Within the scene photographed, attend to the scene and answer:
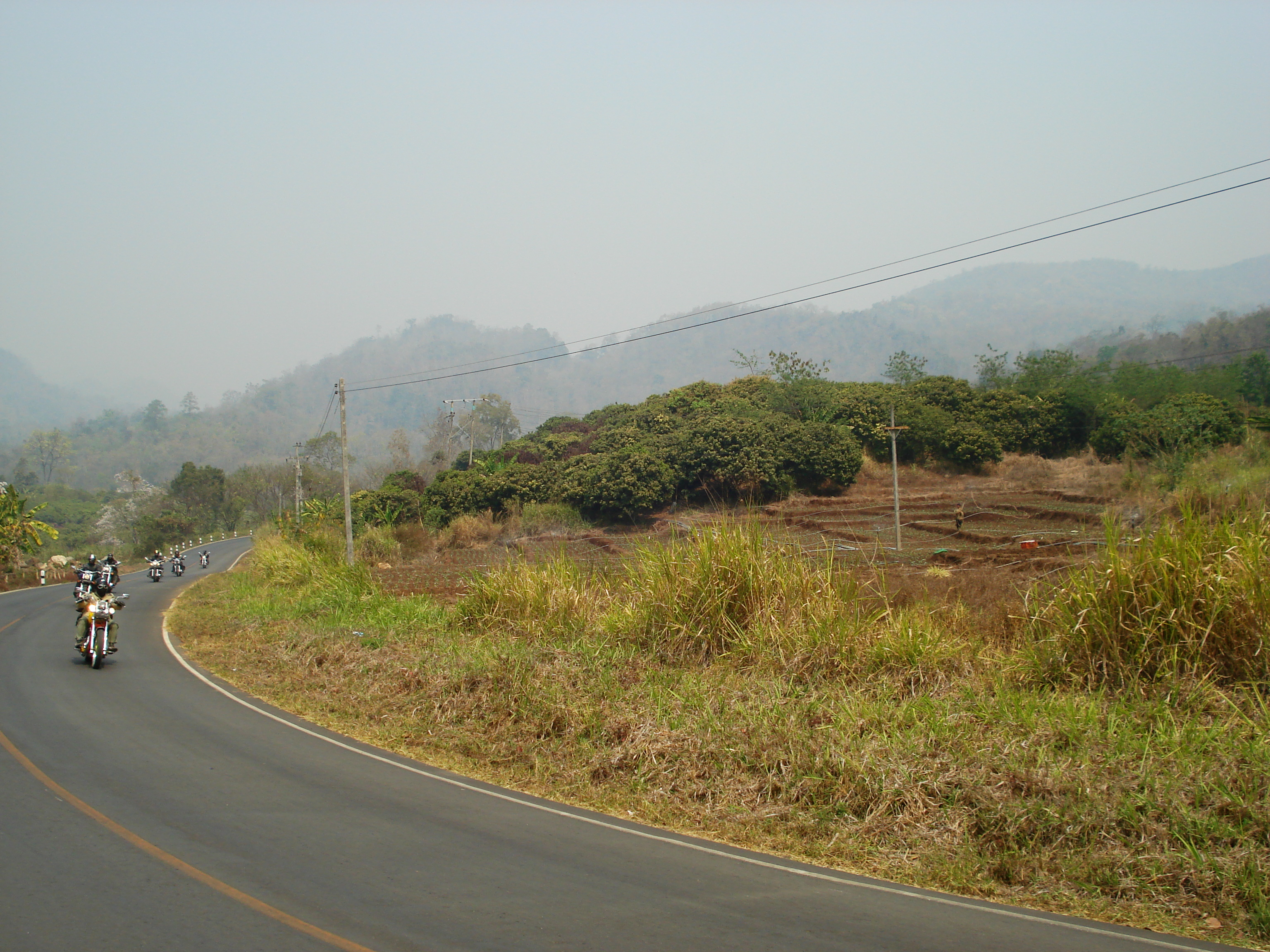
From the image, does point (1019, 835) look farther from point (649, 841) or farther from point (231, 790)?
point (231, 790)

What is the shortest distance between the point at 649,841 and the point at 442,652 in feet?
22.3

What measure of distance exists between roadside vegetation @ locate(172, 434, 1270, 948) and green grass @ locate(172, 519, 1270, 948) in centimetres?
3

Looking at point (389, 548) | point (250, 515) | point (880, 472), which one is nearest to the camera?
point (389, 548)

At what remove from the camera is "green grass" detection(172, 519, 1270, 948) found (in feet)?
19.4

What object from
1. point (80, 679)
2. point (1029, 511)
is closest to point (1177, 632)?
point (80, 679)

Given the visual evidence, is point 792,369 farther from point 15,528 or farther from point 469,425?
point 469,425

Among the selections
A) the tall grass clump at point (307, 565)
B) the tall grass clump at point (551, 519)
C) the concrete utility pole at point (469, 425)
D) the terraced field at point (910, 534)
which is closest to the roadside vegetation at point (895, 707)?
the terraced field at point (910, 534)

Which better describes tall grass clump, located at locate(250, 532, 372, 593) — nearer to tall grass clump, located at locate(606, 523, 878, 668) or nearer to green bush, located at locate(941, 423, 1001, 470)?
tall grass clump, located at locate(606, 523, 878, 668)

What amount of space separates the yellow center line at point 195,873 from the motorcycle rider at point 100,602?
7.55 metres

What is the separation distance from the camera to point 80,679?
1370 centimetres

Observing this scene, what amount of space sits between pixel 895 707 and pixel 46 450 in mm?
180317

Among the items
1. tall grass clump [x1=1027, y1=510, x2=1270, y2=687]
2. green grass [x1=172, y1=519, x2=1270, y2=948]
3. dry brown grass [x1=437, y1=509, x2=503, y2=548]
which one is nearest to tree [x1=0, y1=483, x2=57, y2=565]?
dry brown grass [x1=437, y1=509, x2=503, y2=548]

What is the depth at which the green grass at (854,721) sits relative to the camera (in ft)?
19.4

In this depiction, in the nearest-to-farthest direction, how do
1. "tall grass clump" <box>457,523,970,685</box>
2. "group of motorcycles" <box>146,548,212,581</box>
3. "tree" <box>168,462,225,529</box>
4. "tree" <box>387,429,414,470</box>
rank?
"tall grass clump" <box>457,523,970,685</box> < "group of motorcycles" <box>146,548,212,581</box> < "tree" <box>387,429,414,470</box> < "tree" <box>168,462,225,529</box>
